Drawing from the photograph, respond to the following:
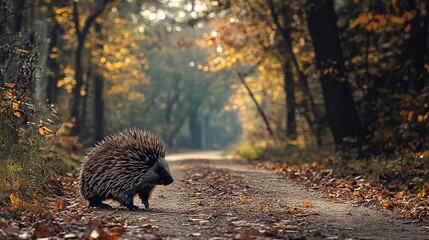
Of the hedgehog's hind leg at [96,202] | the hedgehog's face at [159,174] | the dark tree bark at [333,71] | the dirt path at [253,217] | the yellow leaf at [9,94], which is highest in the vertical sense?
the dark tree bark at [333,71]

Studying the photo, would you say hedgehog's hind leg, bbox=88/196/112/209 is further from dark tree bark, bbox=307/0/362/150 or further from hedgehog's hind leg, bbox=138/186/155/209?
dark tree bark, bbox=307/0/362/150

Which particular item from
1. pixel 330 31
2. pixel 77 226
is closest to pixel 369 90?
pixel 330 31

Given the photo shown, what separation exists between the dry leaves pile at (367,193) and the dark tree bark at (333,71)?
8.58ft

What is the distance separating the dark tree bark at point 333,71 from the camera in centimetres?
1962

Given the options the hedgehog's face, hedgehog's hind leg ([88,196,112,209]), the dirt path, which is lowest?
the dirt path

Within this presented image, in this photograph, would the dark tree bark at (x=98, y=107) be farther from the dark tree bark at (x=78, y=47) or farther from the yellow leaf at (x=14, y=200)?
the yellow leaf at (x=14, y=200)

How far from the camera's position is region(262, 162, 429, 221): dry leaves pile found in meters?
10.9

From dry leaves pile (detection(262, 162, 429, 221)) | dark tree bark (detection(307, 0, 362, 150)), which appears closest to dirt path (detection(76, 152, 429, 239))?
dry leaves pile (detection(262, 162, 429, 221))

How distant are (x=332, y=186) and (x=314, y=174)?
241 cm

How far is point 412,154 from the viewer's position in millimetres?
15648

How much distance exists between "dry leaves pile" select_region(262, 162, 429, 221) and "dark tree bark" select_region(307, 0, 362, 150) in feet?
8.58

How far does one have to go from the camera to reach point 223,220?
8.99 meters

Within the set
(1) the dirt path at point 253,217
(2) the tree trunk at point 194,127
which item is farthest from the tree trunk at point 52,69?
(2) the tree trunk at point 194,127

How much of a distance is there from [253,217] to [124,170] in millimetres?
2332
